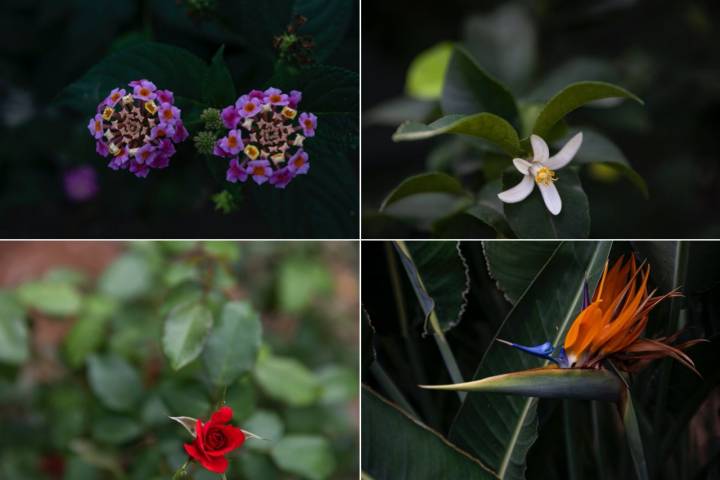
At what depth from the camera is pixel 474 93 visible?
0.65 meters

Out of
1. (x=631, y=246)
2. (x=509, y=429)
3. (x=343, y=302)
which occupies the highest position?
(x=631, y=246)

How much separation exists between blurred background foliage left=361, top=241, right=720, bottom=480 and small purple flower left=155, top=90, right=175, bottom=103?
0.15 metres

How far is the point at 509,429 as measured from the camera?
547 millimetres

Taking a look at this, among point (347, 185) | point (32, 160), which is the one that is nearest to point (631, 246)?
point (347, 185)

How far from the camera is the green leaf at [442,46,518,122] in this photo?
0.64 metres

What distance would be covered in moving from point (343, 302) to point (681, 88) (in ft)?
2.10

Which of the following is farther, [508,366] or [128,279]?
[128,279]

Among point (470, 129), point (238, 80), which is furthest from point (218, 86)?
point (470, 129)

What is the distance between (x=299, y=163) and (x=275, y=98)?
1.7 inches

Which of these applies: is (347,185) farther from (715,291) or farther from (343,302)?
(343,302)

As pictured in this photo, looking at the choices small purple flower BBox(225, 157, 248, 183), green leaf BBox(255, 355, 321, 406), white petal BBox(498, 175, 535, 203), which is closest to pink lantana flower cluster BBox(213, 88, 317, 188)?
small purple flower BBox(225, 157, 248, 183)

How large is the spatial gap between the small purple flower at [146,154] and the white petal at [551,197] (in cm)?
24

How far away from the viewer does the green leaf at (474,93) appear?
0.64 metres

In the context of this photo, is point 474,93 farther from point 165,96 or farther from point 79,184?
point 79,184
